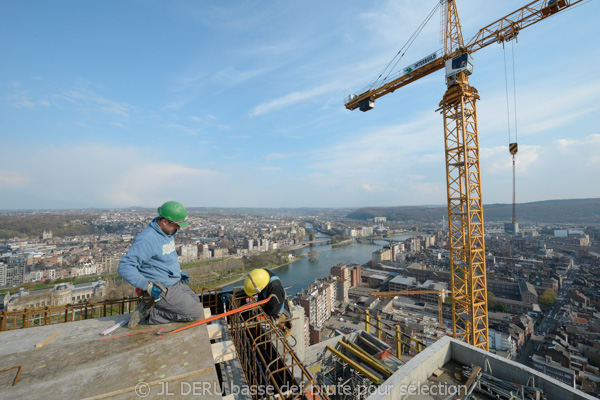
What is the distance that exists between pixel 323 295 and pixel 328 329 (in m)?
1.98

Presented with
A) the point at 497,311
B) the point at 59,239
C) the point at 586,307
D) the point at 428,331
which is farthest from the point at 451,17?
the point at 59,239

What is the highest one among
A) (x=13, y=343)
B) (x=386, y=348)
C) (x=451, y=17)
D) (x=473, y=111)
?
(x=451, y=17)

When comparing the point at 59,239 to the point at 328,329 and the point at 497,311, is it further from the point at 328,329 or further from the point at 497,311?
the point at 497,311

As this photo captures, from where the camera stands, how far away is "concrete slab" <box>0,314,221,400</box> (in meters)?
0.88

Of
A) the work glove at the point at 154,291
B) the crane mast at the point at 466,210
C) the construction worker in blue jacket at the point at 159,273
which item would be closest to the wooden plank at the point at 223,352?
the construction worker in blue jacket at the point at 159,273

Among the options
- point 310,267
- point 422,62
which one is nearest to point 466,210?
point 422,62

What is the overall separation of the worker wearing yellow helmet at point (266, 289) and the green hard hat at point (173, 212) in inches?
28.2

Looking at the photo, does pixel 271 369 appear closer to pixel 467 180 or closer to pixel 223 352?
pixel 223 352

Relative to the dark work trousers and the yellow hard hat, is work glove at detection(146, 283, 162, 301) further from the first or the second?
the yellow hard hat

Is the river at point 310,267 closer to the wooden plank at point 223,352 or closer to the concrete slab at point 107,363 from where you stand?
the wooden plank at point 223,352

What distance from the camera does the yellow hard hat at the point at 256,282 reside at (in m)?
1.90

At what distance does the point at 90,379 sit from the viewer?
94 centimetres

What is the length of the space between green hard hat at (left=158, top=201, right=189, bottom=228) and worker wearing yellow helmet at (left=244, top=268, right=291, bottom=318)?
72 centimetres

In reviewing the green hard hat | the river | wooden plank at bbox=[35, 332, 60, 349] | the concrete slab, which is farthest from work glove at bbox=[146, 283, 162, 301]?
the river
